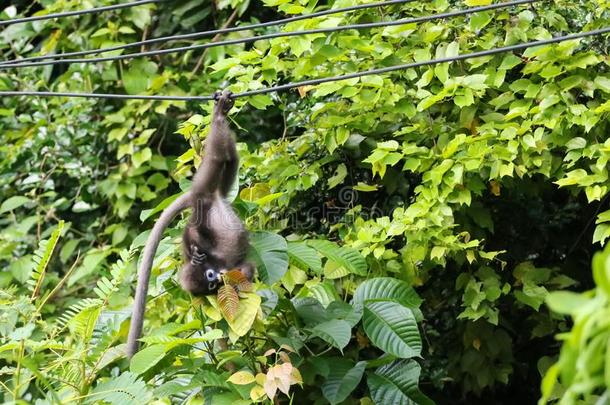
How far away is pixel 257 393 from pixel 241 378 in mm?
122

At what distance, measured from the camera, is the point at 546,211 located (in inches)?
254

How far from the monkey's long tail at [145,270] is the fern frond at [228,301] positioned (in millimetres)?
522

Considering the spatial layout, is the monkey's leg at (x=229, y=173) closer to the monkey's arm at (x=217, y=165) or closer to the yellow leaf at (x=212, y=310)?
the monkey's arm at (x=217, y=165)

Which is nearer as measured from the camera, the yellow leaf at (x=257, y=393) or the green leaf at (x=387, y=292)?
the yellow leaf at (x=257, y=393)

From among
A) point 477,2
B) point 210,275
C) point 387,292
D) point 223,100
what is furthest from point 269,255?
point 477,2

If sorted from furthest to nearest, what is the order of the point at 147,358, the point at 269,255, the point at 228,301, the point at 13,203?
the point at 13,203 < the point at 269,255 < the point at 147,358 < the point at 228,301

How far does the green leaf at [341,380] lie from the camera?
4.78 meters

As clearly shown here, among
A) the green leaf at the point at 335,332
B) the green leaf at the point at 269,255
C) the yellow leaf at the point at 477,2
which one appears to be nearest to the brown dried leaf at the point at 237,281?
the green leaf at the point at 269,255

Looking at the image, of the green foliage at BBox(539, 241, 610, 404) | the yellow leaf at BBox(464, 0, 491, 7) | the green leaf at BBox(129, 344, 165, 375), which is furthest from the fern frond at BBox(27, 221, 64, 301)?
the green foliage at BBox(539, 241, 610, 404)

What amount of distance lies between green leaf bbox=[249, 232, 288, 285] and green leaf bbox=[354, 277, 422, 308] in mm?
562

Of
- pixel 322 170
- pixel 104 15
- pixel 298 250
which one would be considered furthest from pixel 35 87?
pixel 298 250

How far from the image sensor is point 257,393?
14.6 feet

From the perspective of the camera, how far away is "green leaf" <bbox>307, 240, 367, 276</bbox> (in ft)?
16.4

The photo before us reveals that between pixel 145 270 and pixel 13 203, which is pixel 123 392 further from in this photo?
pixel 13 203
